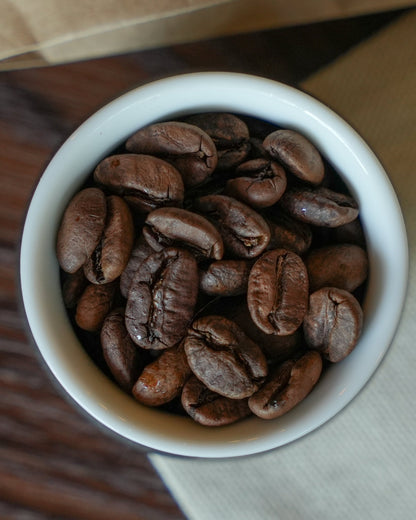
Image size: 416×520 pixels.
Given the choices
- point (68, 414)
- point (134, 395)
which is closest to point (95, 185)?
point (134, 395)

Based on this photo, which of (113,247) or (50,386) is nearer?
(113,247)

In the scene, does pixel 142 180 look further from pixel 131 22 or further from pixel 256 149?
pixel 131 22

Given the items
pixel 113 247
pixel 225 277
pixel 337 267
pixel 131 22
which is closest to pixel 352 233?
pixel 337 267

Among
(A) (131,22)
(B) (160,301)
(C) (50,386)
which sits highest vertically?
(A) (131,22)

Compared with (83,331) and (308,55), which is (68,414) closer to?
(83,331)

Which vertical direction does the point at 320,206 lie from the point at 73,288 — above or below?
above

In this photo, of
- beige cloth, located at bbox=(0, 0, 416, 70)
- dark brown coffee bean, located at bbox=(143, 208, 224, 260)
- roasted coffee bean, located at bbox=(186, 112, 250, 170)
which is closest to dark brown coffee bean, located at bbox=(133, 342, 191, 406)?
dark brown coffee bean, located at bbox=(143, 208, 224, 260)
